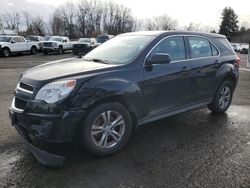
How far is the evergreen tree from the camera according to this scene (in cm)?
8319

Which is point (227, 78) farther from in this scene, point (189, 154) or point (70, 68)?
point (70, 68)

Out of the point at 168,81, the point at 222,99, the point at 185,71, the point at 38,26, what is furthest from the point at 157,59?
the point at 38,26

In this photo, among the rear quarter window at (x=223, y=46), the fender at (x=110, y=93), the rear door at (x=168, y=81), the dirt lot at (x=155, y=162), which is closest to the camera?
the dirt lot at (x=155, y=162)

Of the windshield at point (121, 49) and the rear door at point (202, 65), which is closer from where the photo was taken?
the windshield at point (121, 49)

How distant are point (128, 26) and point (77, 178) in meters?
75.3

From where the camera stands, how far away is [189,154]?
14.6ft

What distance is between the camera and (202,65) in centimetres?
570

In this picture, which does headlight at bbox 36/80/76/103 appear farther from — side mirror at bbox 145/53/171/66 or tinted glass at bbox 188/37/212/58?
tinted glass at bbox 188/37/212/58

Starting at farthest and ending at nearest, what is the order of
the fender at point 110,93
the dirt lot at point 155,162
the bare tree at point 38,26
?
1. the bare tree at point 38,26
2. the fender at point 110,93
3. the dirt lot at point 155,162

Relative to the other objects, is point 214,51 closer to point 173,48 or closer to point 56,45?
point 173,48

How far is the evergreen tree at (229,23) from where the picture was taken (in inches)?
3275

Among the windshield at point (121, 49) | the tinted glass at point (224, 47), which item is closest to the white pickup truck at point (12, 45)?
the windshield at point (121, 49)

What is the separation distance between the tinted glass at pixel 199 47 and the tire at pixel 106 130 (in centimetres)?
206

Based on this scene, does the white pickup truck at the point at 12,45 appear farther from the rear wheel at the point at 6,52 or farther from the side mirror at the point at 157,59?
the side mirror at the point at 157,59
